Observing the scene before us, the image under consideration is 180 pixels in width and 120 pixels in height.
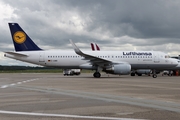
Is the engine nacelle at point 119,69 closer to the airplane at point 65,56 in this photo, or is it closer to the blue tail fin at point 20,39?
the airplane at point 65,56

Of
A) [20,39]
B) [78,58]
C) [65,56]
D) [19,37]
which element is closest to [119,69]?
[78,58]

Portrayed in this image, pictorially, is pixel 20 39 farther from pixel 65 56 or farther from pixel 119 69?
pixel 119 69

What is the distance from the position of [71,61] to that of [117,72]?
6.25 meters

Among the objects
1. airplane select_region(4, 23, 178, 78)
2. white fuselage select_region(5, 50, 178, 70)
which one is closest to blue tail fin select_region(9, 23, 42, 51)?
airplane select_region(4, 23, 178, 78)

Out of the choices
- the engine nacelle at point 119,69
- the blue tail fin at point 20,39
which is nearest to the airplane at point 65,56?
the blue tail fin at point 20,39

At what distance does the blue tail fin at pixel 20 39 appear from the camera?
36.0m

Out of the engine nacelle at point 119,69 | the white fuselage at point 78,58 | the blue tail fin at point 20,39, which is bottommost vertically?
the engine nacelle at point 119,69

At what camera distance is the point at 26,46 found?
36.2m

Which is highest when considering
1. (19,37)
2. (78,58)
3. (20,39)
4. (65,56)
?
(19,37)

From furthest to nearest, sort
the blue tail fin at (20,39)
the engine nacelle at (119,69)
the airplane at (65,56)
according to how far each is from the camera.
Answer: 1. the blue tail fin at (20,39)
2. the airplane at (65,56)
3. the engine nacelle at (119,69)

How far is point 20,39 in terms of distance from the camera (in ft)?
118

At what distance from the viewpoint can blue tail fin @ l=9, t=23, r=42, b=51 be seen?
1419 inches

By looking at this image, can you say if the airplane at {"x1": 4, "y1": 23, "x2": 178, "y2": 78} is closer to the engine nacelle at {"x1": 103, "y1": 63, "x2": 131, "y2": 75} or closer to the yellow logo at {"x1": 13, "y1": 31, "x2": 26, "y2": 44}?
the yellow logo at {"x1": 13, "y1": 31, "x2": 26, "y2": 44}

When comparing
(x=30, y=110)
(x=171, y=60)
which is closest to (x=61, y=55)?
(x=171, y=60)
